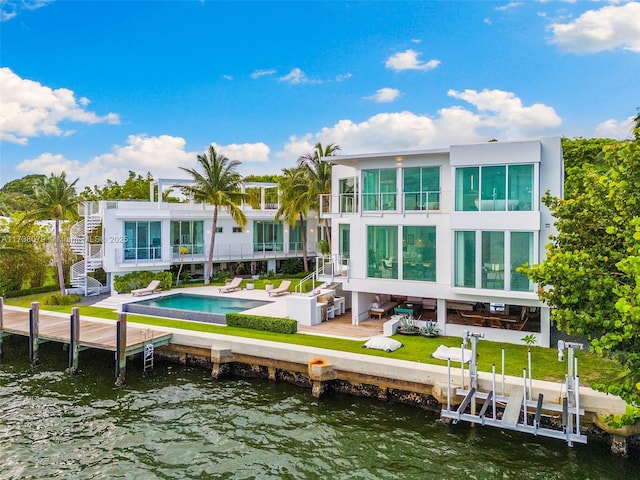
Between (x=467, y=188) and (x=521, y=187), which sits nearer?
(x=521, y=187)

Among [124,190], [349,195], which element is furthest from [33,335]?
[124,190]

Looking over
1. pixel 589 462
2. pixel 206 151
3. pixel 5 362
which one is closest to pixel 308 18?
pixel 206 151

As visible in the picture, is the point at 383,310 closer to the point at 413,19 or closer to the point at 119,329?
the point at 119,329

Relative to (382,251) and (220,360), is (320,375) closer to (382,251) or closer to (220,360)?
(220,360)

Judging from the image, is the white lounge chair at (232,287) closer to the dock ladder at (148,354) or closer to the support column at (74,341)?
the dock ladder at (148,354)

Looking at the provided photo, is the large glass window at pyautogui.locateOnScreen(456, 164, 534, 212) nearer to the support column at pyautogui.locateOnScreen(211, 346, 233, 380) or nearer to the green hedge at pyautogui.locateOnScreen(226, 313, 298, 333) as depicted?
the green hedge at pyautogui.locateOnScreen(226, 313, 298, 333)

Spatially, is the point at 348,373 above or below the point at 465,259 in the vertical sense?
below

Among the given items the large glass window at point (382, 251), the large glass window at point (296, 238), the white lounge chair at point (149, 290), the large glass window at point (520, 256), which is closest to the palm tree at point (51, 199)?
the white lounge chair at point (149, 290)
